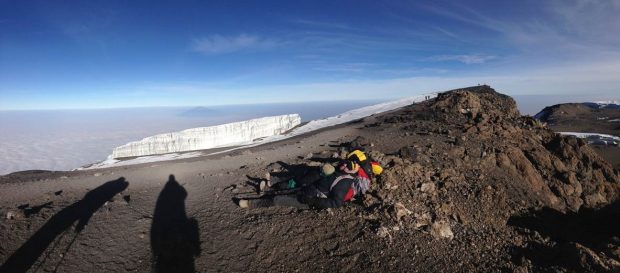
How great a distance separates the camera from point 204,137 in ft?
176

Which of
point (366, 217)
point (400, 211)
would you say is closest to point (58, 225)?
point (366, 217)

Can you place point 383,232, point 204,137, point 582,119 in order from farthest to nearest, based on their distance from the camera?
point 204,137
point 582,119
point 383,232


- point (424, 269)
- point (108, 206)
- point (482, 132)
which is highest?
point (482, 132)

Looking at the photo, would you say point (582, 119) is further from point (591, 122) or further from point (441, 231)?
point (441, 231)

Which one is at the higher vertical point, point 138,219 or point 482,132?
point 482,132

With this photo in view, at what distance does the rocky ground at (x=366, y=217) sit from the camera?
5301mm

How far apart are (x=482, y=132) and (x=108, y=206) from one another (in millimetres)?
12351

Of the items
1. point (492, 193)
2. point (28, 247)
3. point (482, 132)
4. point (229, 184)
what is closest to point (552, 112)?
point (482, 132)

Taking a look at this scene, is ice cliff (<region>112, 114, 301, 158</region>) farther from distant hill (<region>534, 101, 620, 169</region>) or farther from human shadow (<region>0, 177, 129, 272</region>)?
human shadow (<region>0, 177, 129, 272</region>)

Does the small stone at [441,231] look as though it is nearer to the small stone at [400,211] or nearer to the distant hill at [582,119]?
the small stone at [400,211]

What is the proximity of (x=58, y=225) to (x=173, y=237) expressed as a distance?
114 inches

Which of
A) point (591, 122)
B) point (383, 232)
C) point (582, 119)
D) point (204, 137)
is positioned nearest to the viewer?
point (383, 232)

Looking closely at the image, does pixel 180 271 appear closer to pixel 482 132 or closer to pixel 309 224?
pixel 309 224

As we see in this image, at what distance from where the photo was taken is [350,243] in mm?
5645
